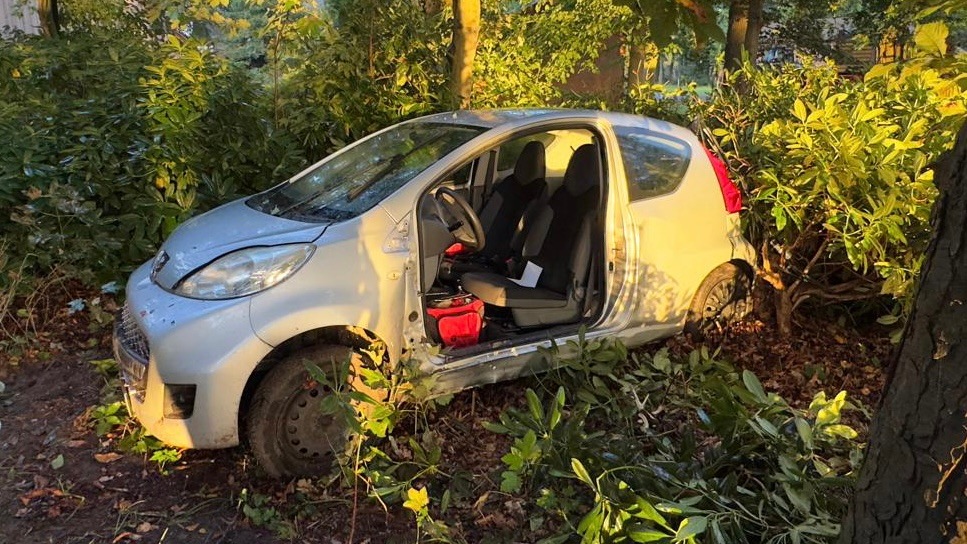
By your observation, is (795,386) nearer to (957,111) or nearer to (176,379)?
(957,111)

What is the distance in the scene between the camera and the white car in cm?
296

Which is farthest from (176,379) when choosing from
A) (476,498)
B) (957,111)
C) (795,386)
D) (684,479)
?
(957,111)

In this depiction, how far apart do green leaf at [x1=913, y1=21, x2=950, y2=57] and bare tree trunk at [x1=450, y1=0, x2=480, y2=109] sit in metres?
3.70

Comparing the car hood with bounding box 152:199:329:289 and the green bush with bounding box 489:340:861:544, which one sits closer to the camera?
the green bush with bounding box 489:340:861:544

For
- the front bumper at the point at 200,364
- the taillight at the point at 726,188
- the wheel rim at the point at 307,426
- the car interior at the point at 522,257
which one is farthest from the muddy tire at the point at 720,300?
the front bumper at the point at 200,364

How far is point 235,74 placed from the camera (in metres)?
5.67

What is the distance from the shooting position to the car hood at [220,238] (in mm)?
3150

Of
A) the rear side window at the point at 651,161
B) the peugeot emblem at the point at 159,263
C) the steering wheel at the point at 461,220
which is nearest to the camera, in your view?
the peugeot emblem at the point at 159,263

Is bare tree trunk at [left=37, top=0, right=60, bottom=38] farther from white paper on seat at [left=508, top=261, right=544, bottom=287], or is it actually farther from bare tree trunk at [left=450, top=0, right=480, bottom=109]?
white paper on seat at [left=508, top=261, right=544, bottom=287]

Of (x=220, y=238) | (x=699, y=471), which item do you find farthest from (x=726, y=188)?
(x=220, y=238)

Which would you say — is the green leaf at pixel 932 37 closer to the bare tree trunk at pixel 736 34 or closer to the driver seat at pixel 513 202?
the driver seat at pixel 513 202

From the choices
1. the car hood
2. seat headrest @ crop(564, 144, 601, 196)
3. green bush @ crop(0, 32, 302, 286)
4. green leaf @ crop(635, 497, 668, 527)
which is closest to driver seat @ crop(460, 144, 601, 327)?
seat headrest @ crop(564, 144, 601, 196)

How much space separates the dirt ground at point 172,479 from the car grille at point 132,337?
549mm

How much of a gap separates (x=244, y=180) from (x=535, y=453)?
3.88 metres
